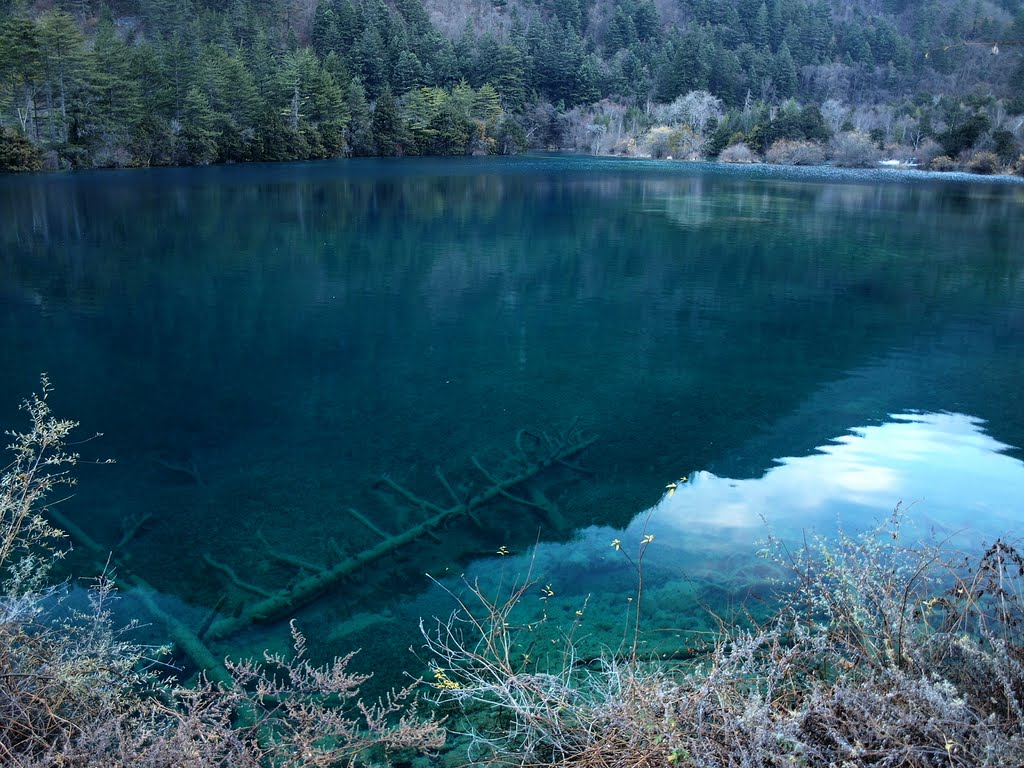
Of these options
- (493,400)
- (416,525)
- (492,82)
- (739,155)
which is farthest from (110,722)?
(492,82)

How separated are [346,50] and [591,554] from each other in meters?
81.9

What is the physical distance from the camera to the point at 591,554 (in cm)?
613

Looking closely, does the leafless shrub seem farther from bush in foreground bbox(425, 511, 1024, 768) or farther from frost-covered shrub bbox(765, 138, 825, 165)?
frost-covered shrub bbox(765, 138, 825, 165)

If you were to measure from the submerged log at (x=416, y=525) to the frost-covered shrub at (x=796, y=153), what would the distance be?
61.1 metres

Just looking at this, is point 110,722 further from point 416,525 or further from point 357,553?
point 416,525

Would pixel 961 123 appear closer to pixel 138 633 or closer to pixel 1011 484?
pixel 1011 484

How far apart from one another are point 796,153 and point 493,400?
60760 millimetres

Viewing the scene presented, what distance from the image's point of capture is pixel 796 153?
62719mm

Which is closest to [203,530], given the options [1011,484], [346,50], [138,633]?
[138,633]

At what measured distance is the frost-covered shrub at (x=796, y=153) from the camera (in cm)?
6272

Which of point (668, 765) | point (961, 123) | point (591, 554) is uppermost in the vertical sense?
point (961, 123)

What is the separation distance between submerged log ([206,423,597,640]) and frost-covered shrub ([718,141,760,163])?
61232 millimetres

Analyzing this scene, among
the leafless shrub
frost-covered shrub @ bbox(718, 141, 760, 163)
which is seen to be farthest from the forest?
the leafless shrub

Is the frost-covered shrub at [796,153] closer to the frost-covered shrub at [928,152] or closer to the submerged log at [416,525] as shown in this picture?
the frost-covered shrub at [928,152]
